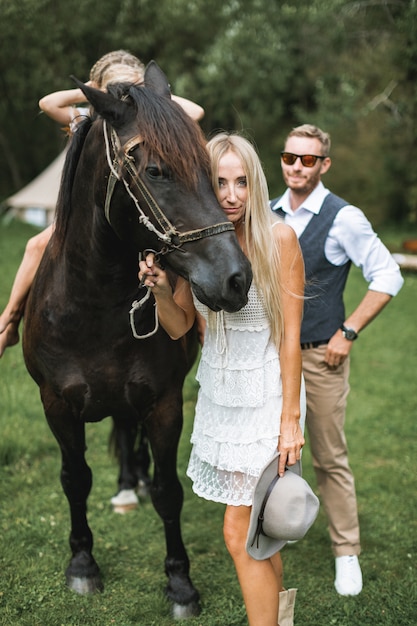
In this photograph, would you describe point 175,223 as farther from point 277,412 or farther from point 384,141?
point 384,141

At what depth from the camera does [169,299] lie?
2.60 m

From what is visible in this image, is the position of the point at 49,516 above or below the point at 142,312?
below

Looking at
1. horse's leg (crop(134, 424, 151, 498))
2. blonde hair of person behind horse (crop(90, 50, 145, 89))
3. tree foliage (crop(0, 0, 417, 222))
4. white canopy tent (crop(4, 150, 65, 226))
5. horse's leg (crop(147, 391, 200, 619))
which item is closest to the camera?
horse's leg (crop(147, 391, 200, 619))

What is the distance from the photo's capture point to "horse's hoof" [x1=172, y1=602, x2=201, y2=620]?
3.22 metres

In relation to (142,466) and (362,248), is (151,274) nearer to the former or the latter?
(362,248)

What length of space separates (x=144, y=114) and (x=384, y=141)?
714 inches

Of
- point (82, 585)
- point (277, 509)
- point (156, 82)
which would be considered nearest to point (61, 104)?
point (156, 82)

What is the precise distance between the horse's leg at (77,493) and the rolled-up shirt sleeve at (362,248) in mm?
1631

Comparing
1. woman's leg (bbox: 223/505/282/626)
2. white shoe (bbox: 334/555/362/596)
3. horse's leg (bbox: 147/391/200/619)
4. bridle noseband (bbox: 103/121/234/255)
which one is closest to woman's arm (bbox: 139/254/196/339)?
bridle noseband (bbox: 103/121/234/255)

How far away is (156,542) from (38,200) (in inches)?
630

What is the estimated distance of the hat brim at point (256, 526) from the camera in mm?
2434

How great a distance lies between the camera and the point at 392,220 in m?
19.2

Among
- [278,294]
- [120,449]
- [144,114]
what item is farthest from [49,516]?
[144,114]

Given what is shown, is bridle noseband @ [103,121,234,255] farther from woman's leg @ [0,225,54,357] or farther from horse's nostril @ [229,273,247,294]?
woman's leg @ [0,225,54,357]
